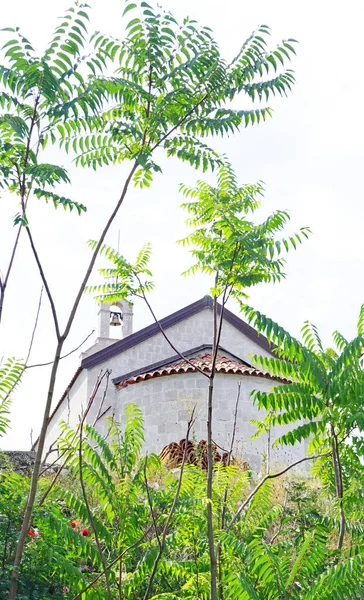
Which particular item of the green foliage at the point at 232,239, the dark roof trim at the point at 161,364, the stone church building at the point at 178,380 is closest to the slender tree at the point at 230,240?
the green foliage at the point at 232,239

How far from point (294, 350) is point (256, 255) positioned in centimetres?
79

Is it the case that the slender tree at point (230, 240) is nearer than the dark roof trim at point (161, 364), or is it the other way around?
the slender tree at point (230, 240)

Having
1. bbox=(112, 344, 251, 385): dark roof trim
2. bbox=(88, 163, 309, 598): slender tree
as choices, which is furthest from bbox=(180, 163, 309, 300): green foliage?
bbox=(112, 344, 251, 385): dark roof trim

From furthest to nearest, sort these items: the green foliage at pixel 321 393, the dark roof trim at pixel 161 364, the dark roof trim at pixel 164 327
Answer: the dark roof trim at pixel 164 327 → the dark roof trim at pixel 161 364 → the green foliage at pixel 321 393

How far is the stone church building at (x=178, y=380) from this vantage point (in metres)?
16.3

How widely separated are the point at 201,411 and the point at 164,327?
4712 millimetres

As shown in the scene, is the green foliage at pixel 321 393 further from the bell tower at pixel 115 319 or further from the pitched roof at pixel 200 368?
the bell tower at pixel 115 319

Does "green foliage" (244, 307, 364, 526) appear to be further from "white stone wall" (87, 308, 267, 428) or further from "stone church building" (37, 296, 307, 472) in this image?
"white stone wall" (87, 308, 267, 428)

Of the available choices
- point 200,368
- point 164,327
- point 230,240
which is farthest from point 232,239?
point 164,327

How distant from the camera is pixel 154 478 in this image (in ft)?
39.5

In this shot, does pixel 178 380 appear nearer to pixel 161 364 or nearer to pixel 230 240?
pixel 161 364

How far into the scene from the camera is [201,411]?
16250mm

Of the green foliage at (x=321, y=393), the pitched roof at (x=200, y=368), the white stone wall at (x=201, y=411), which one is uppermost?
the pitched roof at (x=200, y=368)

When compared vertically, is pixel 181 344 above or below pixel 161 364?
above
